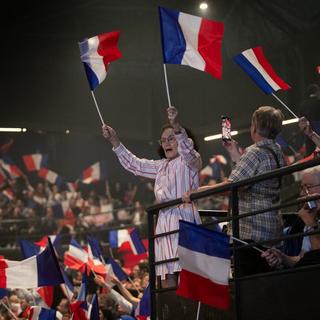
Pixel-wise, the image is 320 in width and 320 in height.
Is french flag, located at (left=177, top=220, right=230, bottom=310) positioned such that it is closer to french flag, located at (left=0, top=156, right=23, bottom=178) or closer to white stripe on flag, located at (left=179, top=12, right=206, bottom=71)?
white stripe on flag, located at (left=179, top=12, right=206, bottom=71)

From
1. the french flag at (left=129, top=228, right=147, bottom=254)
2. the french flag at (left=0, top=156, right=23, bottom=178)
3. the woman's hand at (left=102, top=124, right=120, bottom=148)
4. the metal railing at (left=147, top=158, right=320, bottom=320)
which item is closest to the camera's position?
the metal railing at (left=147, top=158, right=320, bottom=320)

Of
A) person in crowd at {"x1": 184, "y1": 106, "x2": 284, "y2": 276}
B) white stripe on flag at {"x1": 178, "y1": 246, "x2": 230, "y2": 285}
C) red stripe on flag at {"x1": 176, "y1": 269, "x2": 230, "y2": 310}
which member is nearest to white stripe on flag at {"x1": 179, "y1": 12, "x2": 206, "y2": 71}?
person in crowd at {"x1": 184, "y1": 106, "x2": 284, "y2": 276}

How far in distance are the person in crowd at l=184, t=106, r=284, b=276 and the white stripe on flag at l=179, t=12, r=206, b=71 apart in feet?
4.59

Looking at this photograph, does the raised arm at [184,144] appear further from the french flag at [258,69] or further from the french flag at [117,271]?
the french flag at [117,271]

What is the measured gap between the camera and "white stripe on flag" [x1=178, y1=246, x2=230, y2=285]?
22.5ft

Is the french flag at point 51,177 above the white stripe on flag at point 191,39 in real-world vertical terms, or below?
above

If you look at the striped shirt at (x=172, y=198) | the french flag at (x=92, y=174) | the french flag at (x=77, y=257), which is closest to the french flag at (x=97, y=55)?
the striped shirt at (x=172, y=198)

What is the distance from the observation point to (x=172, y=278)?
8008 millimetres

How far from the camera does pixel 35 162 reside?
29.1 m

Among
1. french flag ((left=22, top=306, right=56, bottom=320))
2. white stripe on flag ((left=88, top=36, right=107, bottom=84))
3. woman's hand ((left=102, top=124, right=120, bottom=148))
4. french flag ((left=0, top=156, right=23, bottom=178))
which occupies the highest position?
french flag ((left=0, top=156, right=23, bottom=178))

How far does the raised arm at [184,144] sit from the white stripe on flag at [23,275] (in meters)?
2.64

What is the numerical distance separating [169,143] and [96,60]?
1812mm

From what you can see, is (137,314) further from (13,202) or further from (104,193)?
(104,193)

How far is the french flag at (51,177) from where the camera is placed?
2722 centimetres
